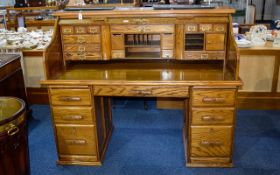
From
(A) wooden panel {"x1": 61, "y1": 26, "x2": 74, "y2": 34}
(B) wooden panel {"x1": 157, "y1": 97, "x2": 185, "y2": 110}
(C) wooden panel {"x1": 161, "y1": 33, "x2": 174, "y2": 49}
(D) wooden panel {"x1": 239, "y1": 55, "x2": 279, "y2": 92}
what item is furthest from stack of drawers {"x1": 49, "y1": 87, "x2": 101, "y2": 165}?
(D) wooden panel {"x1": 239, "y1": 55, "x2": 279, "y2": 92}

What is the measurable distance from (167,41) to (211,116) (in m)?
0.71

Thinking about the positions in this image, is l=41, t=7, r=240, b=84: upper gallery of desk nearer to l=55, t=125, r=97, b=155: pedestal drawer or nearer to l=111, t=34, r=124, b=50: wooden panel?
l=111, t=34, r=124, b=50: wooden panel

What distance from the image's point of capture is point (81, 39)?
105 inches

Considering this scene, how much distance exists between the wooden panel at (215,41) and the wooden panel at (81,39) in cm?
91

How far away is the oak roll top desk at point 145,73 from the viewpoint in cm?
243

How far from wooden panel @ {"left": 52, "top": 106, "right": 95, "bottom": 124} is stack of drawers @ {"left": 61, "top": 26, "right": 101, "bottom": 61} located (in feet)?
1.51

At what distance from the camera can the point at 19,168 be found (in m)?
1.96

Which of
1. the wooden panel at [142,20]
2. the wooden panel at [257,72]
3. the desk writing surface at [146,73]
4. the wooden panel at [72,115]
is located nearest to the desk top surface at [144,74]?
the desk writing surface at [146,73]

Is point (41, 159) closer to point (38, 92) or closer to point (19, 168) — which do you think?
point (19, 168)

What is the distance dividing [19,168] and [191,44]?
63.4 inches

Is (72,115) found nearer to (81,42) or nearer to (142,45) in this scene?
(81,42)

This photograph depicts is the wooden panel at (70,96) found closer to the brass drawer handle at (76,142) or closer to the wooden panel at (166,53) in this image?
the brass drawer handle at (76,142)

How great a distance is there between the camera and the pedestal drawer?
8.61 ft

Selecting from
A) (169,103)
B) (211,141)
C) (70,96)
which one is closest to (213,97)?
(211,141)
